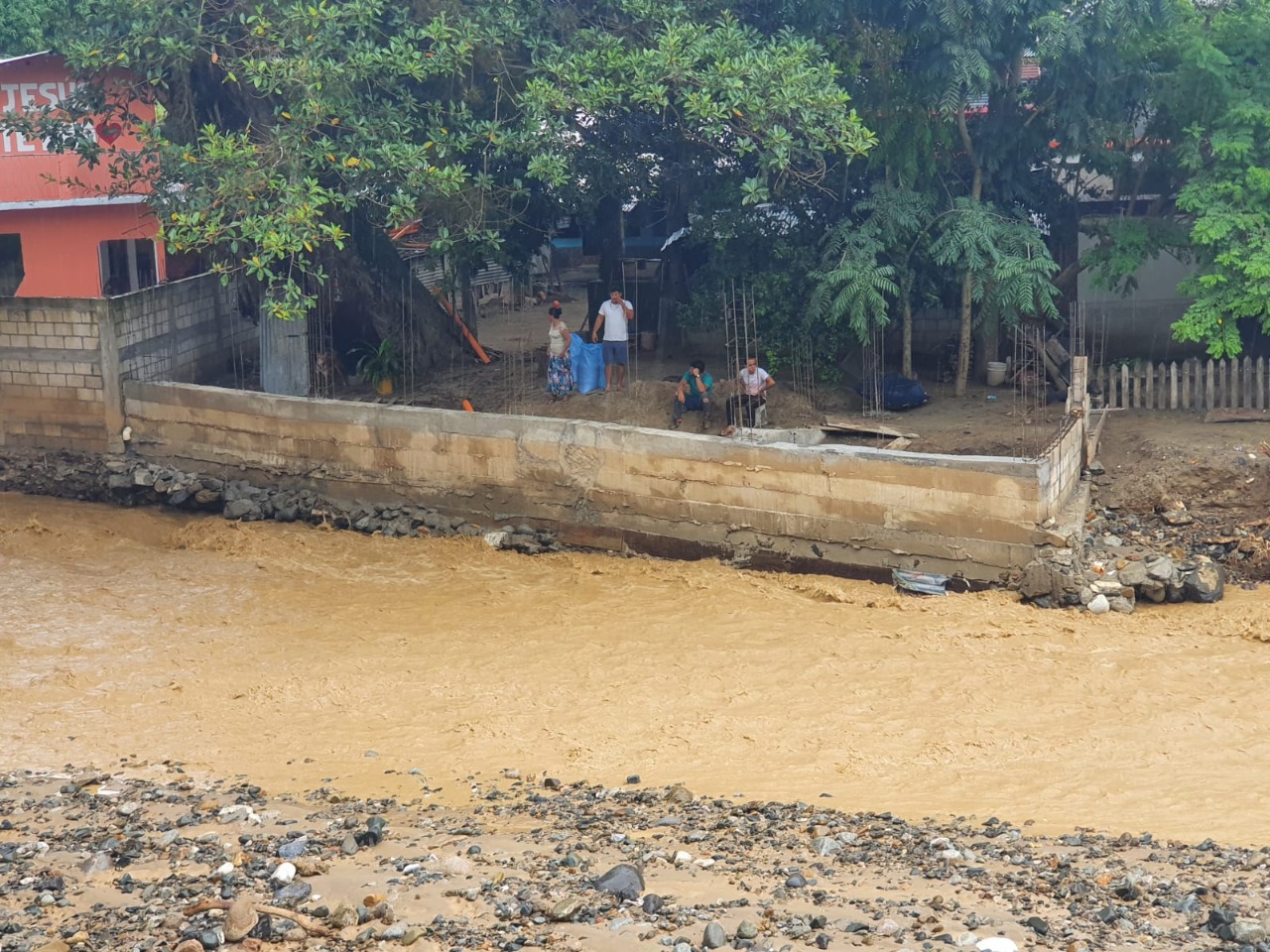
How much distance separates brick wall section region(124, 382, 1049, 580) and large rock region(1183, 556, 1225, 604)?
1343mm

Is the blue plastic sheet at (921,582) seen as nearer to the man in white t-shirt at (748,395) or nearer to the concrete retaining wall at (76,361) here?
the man in white t-shirt at (748,395)

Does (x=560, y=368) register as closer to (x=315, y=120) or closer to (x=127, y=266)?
(x=315, y=120)

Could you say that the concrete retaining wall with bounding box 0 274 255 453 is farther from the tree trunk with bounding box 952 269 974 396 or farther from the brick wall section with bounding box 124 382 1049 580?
the tree trunk with bounding box 952 269 974 396

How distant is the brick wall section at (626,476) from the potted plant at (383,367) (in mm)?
2108

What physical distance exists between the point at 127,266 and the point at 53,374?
3.95 metres

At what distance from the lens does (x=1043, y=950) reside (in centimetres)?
674

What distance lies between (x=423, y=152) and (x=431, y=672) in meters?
6.27

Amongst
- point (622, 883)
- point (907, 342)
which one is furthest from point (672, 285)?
point (622, 883)

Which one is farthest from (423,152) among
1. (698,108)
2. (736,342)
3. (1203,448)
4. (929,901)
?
(929,901)

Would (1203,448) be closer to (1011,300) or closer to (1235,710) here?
(1011,300)

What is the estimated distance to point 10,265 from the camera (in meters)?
21.6

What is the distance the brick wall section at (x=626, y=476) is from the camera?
13.9 m

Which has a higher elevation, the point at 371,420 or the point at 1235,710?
the point at 371,420

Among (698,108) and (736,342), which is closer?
(698,108)
